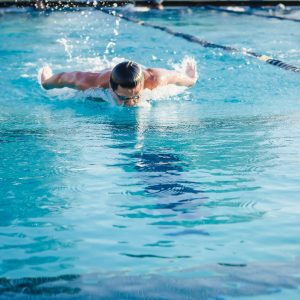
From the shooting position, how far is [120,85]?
4.34 m

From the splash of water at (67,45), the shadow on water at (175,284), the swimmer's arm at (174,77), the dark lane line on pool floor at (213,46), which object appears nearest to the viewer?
the shadow on water at (175,284)

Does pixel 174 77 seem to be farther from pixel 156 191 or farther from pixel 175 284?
pixel 175 284

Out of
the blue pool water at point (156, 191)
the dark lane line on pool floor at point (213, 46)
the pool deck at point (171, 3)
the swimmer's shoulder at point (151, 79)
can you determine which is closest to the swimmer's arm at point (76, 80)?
the blue pool water at point (156, 191)

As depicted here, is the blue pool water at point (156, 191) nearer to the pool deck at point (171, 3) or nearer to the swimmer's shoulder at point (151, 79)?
the swimmer's shoulder at point (151, 79)

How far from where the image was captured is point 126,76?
169 inches

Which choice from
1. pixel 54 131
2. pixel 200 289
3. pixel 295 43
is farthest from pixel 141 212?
pixel 295 43

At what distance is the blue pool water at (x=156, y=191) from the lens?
2127 mm

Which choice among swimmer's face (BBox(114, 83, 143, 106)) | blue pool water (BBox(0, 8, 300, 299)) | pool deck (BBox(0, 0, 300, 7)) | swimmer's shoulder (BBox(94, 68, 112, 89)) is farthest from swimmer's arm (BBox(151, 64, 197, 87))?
pool deck (BBox(0, 0, 300, 7))

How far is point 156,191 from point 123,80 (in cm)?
152

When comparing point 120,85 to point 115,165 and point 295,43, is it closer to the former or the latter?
point 115,165

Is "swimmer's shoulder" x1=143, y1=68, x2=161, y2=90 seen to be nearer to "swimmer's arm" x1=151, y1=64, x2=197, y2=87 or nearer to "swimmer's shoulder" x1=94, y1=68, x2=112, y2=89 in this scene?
"swimmer's arm" x1=151, y1=64, x2=197, y2=87

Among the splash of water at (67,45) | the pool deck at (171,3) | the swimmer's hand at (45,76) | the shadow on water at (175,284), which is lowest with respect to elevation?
the shadow on water at (175,284)

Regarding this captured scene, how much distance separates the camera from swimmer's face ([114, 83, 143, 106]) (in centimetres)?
438

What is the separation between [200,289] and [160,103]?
3048 mm
